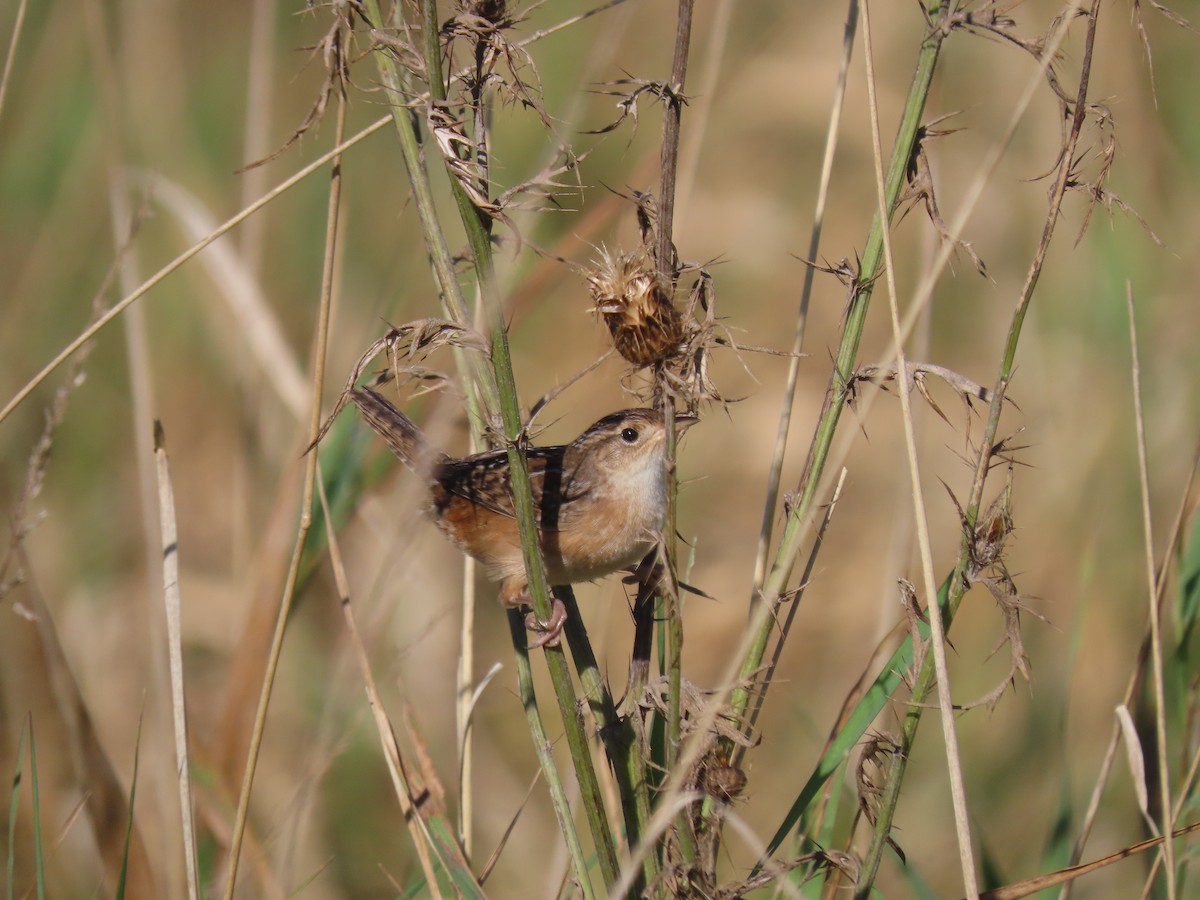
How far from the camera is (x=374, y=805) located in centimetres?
369

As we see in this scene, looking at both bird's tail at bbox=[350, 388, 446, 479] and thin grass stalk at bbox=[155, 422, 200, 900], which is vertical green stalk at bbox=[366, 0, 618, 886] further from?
bird's tail at bbox=[350, 388, 446, 479]

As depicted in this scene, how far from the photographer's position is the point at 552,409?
495 centimetres

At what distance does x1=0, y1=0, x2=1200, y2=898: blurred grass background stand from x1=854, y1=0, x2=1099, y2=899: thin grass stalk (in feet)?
2.71

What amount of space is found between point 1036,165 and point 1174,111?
0.62 meters

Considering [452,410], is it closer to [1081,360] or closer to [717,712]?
[717,712]

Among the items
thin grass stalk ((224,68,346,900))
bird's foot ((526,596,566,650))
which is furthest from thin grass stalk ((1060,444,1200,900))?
thin grass stalk ((224,68,346,900))

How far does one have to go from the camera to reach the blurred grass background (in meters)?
3.04

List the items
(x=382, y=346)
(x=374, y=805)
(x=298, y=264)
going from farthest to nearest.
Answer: (x=298, y=264), (x=374, y=805), (x=382, y=346)

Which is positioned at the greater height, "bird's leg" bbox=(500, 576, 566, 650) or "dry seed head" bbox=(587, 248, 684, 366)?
"dry seed head" bbox=(587, 248, 684, 366)

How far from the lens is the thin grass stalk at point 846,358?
1.41 metres

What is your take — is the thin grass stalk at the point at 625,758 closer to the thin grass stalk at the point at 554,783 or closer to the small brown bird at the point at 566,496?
the thin grass stalk at the point at 554,783

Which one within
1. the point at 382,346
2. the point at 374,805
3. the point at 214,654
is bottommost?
the point at 374,805

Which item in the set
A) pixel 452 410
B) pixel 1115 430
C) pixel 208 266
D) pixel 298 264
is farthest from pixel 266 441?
pixel 1115 430

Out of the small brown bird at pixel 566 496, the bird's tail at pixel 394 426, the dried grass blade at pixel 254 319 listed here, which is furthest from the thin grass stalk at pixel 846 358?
the dried grass blade at pixel 254 319
